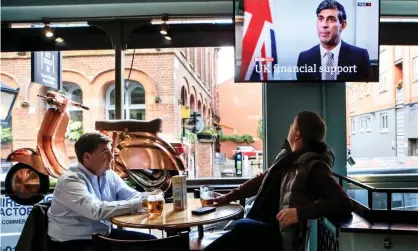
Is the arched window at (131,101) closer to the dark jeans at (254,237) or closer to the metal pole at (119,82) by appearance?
the metal pole at (119,82)

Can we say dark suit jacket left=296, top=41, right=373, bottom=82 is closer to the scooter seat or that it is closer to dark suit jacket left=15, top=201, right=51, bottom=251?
the scooter seat

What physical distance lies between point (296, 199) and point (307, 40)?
206cm

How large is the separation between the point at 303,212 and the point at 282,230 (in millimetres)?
177

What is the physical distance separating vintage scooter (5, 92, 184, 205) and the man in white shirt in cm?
125

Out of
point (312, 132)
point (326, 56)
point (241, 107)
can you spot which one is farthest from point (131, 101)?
point (312, 132)

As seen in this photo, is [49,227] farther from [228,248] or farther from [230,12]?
[230,12]

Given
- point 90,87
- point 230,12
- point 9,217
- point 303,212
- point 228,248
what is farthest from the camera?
point 90,87

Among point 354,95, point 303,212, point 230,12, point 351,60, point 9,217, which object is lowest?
point 9,217

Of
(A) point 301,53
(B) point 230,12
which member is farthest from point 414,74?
(B) point 230,12

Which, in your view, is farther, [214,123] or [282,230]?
[214,123]

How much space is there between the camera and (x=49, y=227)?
7.23 ft

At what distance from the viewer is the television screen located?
348 cm

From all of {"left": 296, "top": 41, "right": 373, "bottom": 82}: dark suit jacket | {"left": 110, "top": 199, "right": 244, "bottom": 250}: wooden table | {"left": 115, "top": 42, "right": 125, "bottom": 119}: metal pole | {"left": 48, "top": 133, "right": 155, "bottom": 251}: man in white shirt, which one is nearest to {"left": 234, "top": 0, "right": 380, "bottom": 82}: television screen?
{"left": 296, "top": 41, "right": 373, "bottom": 82}: dark suit jacket

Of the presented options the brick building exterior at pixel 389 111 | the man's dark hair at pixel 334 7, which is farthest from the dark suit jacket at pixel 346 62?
the brick building exterior at pixel 389 111
